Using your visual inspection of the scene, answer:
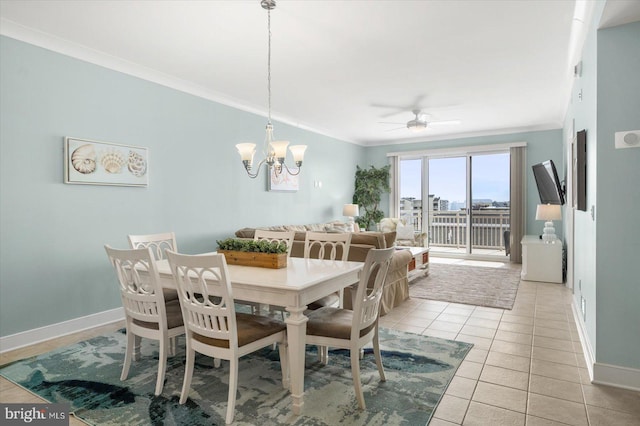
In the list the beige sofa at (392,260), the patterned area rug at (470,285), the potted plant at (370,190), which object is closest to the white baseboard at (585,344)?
the patterned area rug at (470,285)

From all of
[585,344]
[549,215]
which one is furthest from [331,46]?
[549,215]

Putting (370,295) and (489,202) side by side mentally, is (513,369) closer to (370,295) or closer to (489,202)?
(370,295)

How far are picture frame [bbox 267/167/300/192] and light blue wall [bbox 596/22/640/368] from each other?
424 cm

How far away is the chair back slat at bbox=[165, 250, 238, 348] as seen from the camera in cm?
197

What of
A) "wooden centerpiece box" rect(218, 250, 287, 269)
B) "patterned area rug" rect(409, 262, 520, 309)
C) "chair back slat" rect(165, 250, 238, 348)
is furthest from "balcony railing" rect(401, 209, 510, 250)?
"chair back slat" rect(165, 250, 238, 348)

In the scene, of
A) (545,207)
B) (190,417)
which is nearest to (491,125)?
(545,207)

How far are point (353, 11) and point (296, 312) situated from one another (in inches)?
90.0

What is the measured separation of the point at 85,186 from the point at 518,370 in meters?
4.00

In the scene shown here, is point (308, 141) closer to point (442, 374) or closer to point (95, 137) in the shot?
point (95, 137)

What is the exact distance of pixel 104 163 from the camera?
370 centimetres

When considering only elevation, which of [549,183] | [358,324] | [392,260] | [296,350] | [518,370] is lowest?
[518,370]

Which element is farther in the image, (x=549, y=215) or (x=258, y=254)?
(x=549, y=215)

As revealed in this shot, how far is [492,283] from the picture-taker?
5531 mm

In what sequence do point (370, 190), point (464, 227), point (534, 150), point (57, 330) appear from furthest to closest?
point (464, 227) < point (370, 190) < point (534, 150) < point (57, 330)
